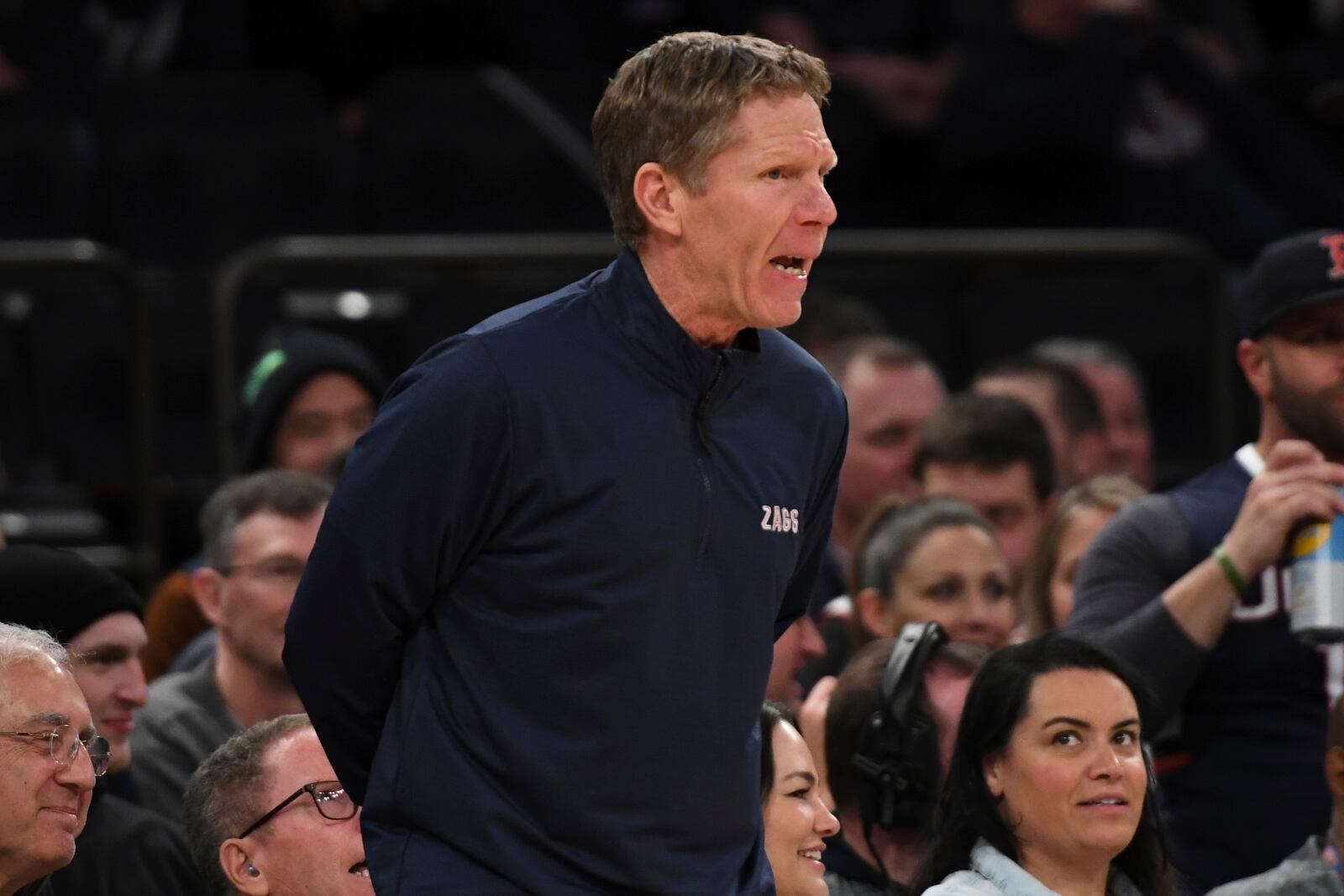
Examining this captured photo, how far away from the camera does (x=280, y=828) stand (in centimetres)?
380

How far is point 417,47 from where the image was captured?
855 centimetres

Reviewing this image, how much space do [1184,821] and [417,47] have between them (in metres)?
5.00

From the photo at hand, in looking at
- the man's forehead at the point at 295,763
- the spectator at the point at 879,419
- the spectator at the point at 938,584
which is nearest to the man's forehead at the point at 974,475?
the spectator at the point at 879,419

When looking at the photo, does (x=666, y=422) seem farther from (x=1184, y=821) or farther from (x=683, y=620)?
(x=1184, y=821)

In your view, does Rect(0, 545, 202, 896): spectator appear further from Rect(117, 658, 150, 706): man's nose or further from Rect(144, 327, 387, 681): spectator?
Rect(144, 327, 387, 681): spectator

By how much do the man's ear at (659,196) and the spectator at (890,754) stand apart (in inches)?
62.6

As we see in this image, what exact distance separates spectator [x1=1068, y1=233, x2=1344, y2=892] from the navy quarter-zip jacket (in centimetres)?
160

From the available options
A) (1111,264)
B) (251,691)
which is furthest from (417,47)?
(251,691)

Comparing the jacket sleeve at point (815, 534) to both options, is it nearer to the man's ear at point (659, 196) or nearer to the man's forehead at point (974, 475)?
the man's ear at point (659, 196)

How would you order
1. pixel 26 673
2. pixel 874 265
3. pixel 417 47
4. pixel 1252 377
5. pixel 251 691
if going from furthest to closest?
pixel 417 47
pixel 874 265
pixel 251 691
pixel 1252 377
pixel 26 673

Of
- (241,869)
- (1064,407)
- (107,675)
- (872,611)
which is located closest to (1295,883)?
(872,611)

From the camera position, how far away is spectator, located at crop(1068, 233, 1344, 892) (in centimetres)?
426

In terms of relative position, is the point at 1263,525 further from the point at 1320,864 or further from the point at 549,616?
the point at 549,616

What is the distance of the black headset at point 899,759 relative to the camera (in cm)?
420
